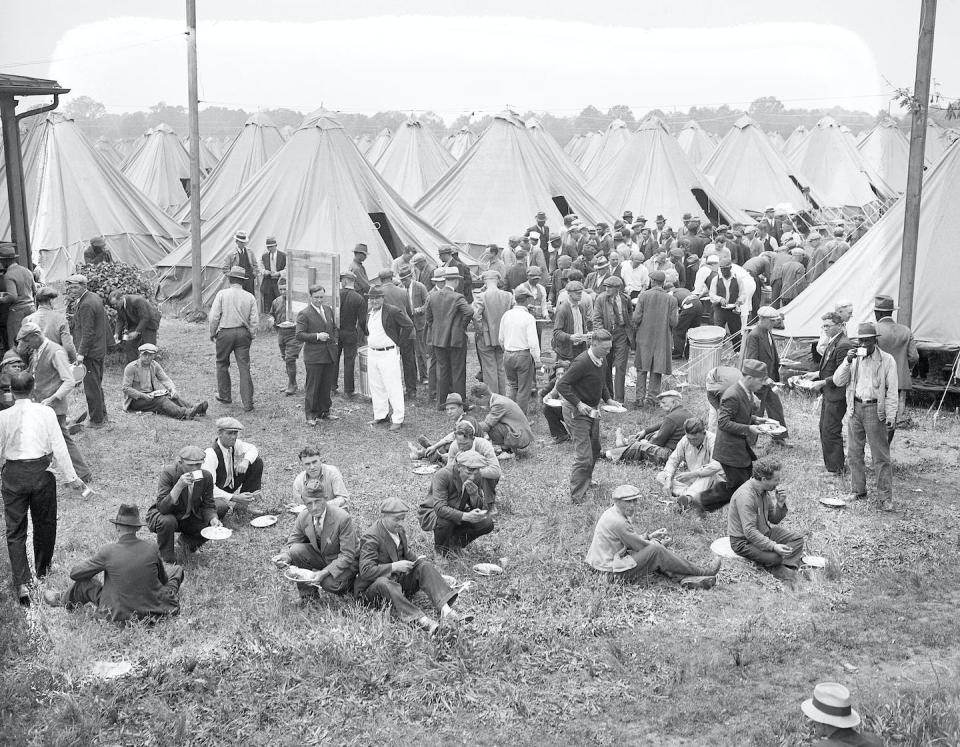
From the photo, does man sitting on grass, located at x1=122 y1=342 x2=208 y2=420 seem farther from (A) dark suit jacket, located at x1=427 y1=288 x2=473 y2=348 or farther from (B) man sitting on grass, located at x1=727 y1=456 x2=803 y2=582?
(B) man sitting on grass, located at x1=727 y1=456 x2=803 y2=582

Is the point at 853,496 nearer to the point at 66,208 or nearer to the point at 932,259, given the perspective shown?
the point at 932,259

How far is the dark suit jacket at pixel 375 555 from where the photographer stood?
738cm

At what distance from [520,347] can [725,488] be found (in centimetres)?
351

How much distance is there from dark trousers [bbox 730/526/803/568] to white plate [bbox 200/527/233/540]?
3964mm

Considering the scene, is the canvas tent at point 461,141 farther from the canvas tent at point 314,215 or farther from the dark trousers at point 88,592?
the dark trousers at point 88,592

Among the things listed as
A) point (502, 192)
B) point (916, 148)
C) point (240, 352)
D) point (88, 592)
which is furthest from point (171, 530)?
point (502, 192)

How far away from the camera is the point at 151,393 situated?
1205 centimetres

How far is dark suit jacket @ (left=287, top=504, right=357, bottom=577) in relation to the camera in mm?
7457

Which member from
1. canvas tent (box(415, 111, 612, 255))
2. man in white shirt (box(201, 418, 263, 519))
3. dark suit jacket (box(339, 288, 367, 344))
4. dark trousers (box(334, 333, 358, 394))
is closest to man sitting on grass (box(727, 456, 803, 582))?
man in white shirt (box(201, 418, 263, 519))

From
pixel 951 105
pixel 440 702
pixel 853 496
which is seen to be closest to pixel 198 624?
pixel 440 702

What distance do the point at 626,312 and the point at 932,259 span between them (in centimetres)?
405

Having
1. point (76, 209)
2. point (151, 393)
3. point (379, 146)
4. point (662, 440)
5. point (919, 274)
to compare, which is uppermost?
point (379, 146)

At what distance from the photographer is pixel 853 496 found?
9570 millimetres

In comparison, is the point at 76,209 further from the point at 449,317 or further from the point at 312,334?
the point at 449,317
